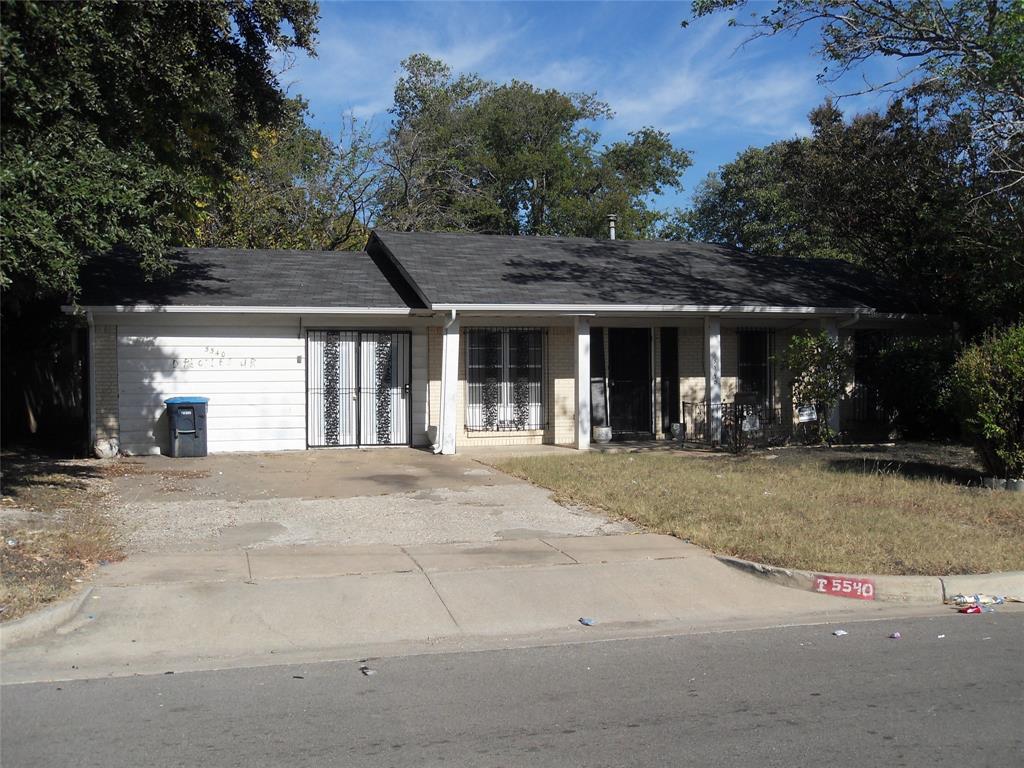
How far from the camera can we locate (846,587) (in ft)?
25.5

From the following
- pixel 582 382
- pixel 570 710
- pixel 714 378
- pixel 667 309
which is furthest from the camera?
pixel 714 378

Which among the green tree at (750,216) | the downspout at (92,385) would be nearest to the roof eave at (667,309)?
the downspout at (92,385)

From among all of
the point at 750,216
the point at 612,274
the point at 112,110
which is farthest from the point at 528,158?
the point at 112,110

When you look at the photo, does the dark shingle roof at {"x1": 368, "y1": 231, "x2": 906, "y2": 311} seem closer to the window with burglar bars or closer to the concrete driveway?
the window with burglar bars

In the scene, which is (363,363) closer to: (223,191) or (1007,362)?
(223,191)

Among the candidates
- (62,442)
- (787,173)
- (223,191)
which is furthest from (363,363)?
(787,173)

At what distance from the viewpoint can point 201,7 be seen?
10.9 metres

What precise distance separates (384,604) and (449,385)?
27.7 ft

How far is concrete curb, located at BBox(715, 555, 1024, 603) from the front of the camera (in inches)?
303

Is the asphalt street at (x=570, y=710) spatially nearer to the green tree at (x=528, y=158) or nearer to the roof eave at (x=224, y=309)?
the roof eave at (x=224, y=309)

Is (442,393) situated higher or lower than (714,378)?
lower

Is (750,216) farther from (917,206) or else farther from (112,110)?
(112,110)

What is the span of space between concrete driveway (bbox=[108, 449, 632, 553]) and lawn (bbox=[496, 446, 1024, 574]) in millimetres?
792

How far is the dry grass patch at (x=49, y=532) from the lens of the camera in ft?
22.7
